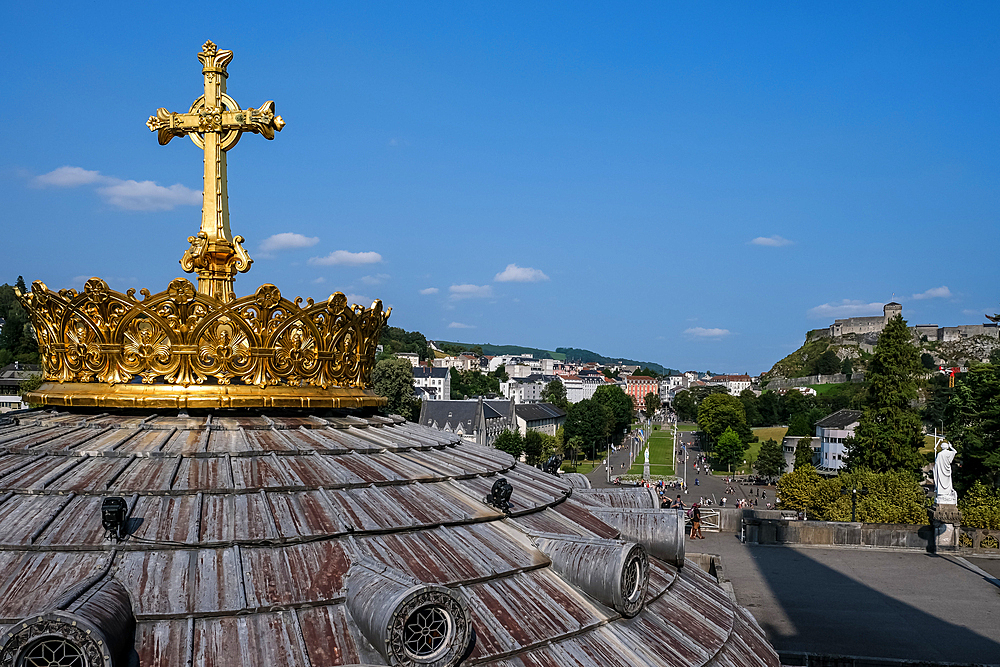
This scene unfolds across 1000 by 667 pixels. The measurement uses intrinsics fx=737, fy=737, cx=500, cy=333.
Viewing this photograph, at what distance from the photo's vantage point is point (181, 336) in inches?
303

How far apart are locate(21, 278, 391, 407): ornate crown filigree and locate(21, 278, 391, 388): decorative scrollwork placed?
0.01m

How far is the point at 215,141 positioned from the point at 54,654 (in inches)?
250

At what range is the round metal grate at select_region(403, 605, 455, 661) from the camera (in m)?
5.42

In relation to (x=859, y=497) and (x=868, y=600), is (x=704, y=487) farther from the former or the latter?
(x=868, y=600)

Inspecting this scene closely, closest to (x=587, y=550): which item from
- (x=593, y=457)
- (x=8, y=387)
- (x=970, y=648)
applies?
(x=970, y=648)

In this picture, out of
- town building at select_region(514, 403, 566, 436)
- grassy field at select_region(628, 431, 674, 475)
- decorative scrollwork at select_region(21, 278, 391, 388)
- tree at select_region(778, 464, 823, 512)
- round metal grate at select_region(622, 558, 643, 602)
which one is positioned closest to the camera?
round metal grate at select_region(622, 558, 643, 602)

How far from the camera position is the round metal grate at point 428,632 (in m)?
5.42

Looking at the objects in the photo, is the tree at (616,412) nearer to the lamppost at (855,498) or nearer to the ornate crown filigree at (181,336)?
the lamppost at (855,498)

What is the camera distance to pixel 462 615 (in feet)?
18.2

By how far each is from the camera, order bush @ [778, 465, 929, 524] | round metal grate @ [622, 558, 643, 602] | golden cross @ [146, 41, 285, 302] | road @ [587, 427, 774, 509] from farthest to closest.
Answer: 1. road @ [587, 427, 774, 509]
2. bush @ [778, 465, 929, 524]
3. golden cross @ [146, 41, 285, 302]
4. round metal grate @ [622, 558, 643, 602]

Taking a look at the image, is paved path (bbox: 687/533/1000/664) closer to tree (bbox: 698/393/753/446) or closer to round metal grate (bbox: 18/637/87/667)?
round metal grate (bbox: 18/637/87/667)

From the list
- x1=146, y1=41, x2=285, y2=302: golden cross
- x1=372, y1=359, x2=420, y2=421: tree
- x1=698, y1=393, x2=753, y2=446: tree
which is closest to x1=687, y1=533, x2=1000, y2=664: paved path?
x1=146, y1=41, x2=285, y2=302: golden cross

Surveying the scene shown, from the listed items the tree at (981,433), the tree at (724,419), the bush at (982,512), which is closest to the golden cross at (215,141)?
the bush at (982,512)

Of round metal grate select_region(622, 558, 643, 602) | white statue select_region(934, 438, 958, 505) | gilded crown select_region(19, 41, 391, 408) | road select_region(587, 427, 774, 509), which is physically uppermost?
gilded crown select_region(19, 41, 391, 408)
